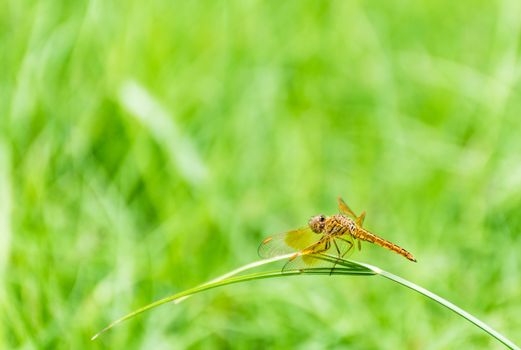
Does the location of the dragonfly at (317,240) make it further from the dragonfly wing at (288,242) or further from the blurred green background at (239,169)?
the blurred green background at (239,169)

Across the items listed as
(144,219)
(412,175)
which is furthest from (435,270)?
(144,219)

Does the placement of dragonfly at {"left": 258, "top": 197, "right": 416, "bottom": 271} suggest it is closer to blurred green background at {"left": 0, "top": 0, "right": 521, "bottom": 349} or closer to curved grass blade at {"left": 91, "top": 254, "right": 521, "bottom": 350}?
curved grass blade at {"left": 91, "top": 254, "right": 521, "bottom": 350}

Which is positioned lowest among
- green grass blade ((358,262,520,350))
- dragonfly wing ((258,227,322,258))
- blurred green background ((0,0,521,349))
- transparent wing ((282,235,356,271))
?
green grass blade ((358,262,520,350))

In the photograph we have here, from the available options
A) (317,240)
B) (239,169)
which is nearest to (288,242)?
(317,240)

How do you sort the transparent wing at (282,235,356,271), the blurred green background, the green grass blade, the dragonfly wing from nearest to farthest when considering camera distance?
the green grass blade, the transparent wing at (282,235,356,271), the dragonfly wing, the blurred green background

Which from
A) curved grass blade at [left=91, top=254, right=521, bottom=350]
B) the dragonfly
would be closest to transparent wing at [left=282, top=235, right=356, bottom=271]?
the dragonfly

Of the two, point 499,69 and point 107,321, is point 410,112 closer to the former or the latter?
point 499,69

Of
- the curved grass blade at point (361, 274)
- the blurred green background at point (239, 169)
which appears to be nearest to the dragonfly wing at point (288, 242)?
the curved grass blade at point (361, 274)
